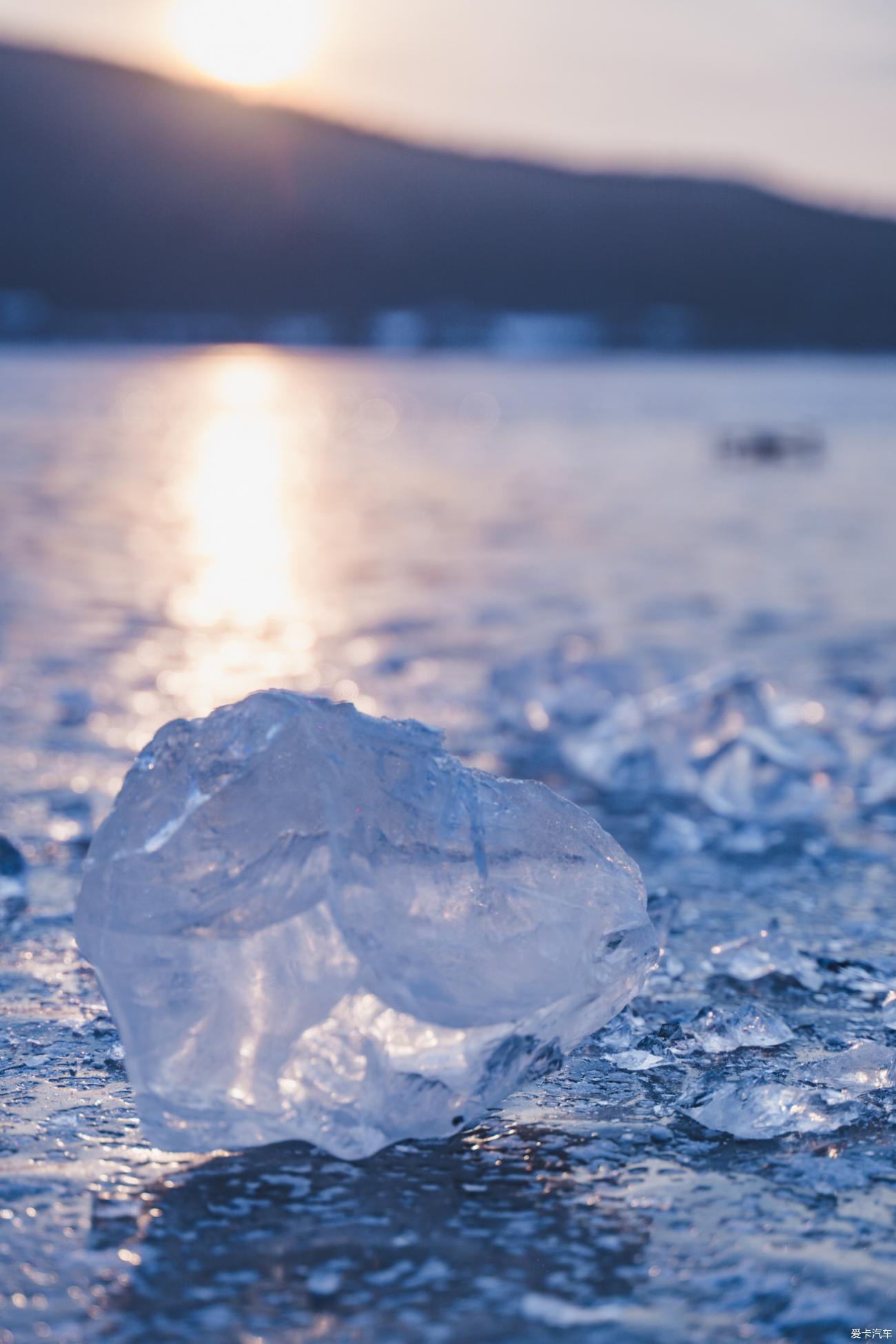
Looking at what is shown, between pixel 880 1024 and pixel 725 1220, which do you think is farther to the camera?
pixel 880 1024

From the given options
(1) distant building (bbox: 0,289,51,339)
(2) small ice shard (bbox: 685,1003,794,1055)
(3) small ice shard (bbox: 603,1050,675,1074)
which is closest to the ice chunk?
(2) small ice shard (bbox: 685,1003,794,1055)

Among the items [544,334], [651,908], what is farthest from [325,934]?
[544,334]

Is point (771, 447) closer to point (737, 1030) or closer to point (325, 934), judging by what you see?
point (737, 1030)

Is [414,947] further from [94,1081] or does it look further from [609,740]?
[609,740]

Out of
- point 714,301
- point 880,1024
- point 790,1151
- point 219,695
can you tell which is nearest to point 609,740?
point 219,695

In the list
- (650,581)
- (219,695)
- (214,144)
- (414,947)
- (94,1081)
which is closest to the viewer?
(414,947)

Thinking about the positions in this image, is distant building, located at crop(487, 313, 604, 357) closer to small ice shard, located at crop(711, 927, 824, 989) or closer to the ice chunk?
the ice chunk

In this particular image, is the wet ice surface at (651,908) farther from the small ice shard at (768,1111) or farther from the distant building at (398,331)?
the distant building at (398,331)

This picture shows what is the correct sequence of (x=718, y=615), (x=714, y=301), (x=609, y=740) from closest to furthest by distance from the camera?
(x=609, y=740), (x=718, y=615), (x=714, y=301)
